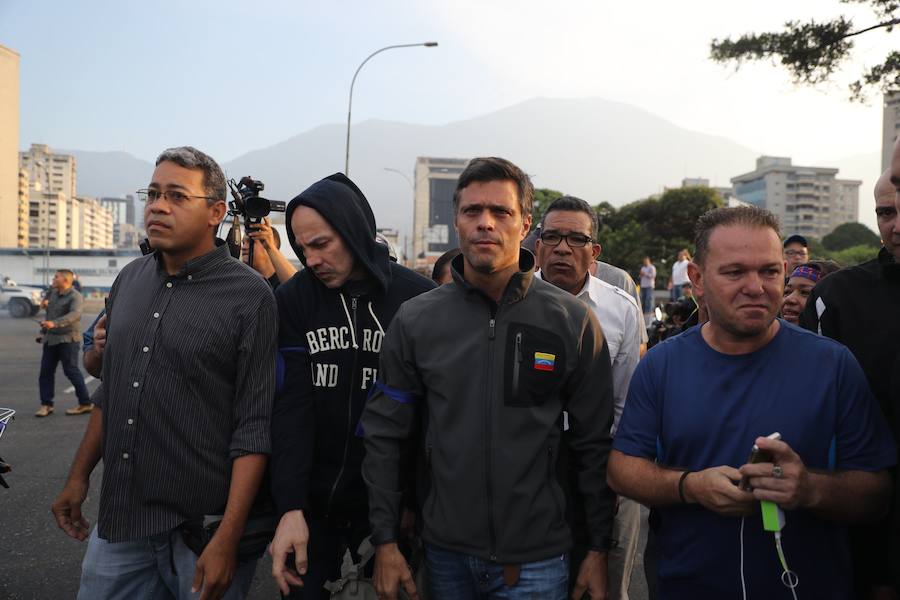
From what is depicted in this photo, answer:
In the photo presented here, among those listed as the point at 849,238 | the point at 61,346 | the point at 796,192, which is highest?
the point at 796,192

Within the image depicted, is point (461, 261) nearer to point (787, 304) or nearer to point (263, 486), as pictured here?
point (263, 486)

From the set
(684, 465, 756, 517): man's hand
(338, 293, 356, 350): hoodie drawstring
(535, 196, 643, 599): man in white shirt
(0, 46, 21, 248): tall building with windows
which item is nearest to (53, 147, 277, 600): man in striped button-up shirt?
(338, 293, 356, 350): hoodie drawstring

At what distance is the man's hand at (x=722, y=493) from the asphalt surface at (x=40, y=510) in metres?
2.59

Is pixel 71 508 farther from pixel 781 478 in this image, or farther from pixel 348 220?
pixel 781 478

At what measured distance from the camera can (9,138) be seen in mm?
85438

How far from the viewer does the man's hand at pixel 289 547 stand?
2162 mm

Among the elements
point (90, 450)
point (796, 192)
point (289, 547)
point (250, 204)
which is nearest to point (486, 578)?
point (289, 547)

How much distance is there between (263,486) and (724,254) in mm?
1775

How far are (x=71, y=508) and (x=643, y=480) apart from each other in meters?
2.09

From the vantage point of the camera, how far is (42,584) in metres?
4.08

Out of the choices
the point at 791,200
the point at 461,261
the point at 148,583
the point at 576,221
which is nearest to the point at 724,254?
the point at 461,261

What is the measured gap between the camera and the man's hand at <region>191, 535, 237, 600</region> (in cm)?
216

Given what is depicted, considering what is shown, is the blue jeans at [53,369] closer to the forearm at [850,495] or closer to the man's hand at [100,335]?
the man's hand at [100,335]

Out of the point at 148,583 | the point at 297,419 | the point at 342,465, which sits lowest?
the point at 148,583
